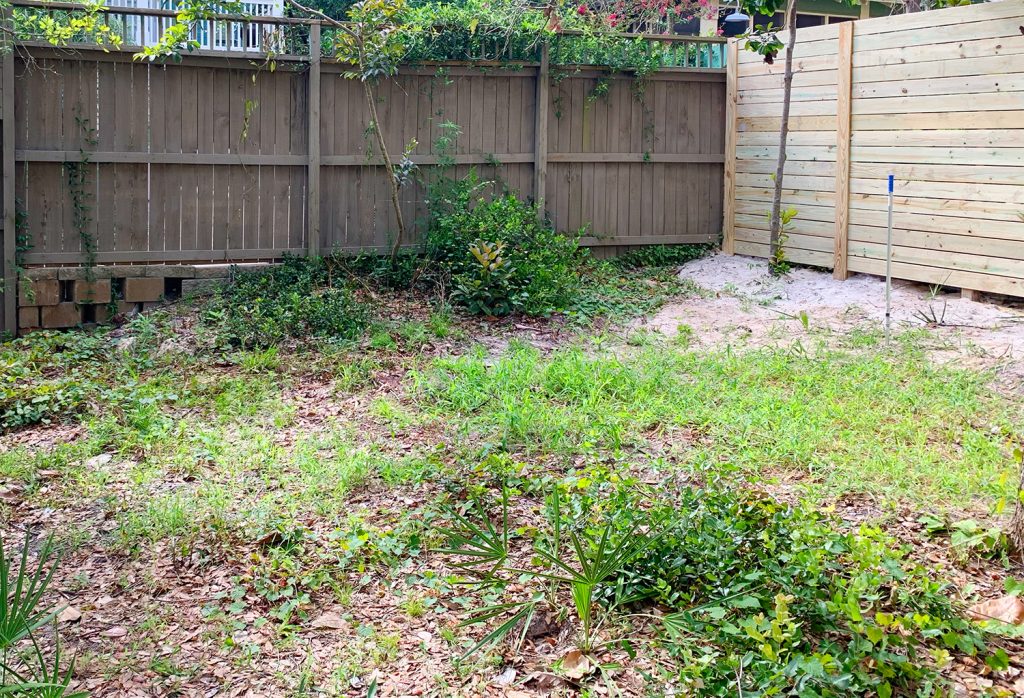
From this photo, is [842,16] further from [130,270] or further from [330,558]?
[330,558]

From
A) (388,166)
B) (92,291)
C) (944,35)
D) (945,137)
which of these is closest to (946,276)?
(945,137)

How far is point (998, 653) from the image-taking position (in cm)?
304

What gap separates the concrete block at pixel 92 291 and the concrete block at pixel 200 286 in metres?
0.60

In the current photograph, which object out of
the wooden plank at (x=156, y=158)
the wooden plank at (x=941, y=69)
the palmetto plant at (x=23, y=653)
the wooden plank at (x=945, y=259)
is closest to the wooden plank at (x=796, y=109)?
the wooden plank at (x=941, y=69)

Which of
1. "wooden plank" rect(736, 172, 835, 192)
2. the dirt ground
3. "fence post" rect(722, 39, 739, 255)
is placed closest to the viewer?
the dirt ground

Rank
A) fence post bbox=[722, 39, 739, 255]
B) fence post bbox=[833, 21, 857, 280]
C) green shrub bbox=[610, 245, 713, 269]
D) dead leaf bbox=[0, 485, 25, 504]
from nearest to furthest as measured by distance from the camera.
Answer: dead leaf bbox=[0, 485, 25, 504] → fence post bbox=[833, 21, 857, 280] → green shrub bbox=[610, 245, 713, 269] → fence post bbox=[722, 39, 739, 255]

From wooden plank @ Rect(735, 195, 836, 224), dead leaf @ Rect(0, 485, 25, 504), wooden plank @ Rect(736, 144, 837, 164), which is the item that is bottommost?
dead leaf @ Rect(0, 485, 25, 504)

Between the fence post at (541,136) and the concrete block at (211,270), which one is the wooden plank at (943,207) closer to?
the fence post at (541,136)

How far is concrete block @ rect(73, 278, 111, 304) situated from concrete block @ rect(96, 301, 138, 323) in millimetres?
71

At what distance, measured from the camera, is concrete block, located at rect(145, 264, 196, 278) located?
27.5 feet

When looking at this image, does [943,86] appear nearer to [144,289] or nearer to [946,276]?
[946,276]

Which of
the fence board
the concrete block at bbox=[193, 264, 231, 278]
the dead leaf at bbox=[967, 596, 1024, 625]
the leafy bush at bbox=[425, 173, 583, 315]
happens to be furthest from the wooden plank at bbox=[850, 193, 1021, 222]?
the concrete block at bbox=[193, 264, 231, 278]

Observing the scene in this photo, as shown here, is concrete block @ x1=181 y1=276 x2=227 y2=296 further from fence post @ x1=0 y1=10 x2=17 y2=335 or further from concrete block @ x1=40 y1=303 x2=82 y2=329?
fence post @ x1=0 y1=10 x2=17 y2=335

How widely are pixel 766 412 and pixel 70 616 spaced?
354 centimetres
